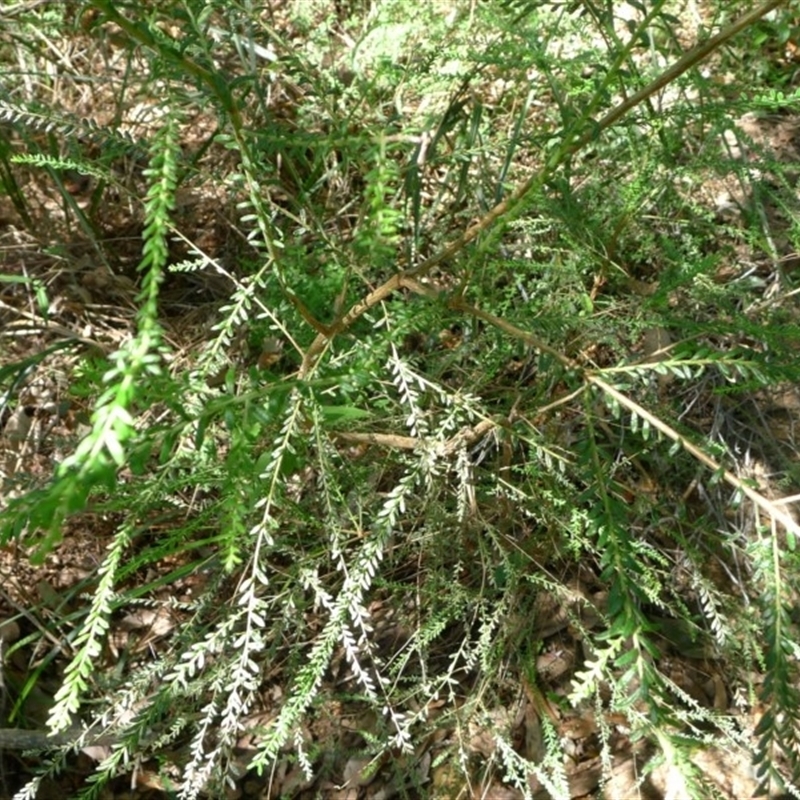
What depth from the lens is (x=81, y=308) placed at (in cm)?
238

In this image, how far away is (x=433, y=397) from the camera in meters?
1.73

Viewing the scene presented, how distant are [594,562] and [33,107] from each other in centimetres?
143

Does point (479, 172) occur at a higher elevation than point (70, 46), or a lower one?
higher

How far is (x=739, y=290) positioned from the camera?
6.04ft

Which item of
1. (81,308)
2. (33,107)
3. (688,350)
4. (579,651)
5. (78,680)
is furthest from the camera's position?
(81,308)

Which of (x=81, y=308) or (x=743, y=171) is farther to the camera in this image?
(x=81, y=308)

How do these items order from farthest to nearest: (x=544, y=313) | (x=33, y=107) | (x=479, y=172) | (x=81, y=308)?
(x=81, y=308), (x=479, y=172), (x=544, y=313), (x=33, y=107)

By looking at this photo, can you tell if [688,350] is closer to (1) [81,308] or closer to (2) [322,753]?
(2) [322,753]

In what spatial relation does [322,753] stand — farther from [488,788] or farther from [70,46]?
[70,46]

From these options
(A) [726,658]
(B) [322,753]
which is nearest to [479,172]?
(A) [726,658]

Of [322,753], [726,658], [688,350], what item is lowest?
[322,753]

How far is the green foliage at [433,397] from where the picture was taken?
3.92 ft

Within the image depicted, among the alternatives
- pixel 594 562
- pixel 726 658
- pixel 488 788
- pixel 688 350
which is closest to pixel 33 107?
pixel 688 350

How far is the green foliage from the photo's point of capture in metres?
1.19
